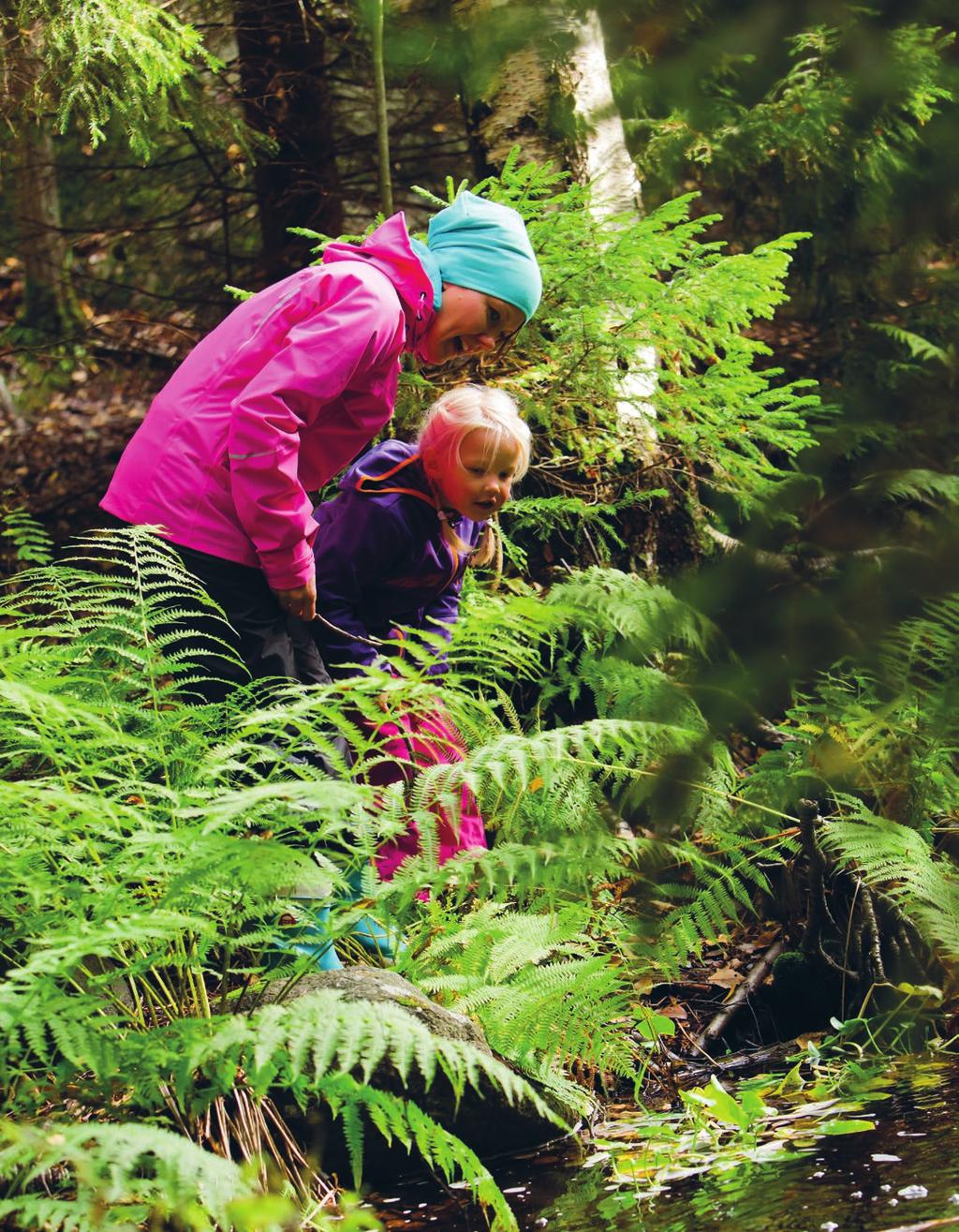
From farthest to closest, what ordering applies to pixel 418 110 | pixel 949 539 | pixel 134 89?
pixel 418 110 → pixel 134 89 → pixel 949 539

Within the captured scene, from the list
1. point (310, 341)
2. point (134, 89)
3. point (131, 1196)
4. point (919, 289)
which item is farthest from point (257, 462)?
point (134, 89)

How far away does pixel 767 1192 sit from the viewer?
6.39 ft

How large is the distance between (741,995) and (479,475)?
1468mm

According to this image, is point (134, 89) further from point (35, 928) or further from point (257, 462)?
point (35, 928)

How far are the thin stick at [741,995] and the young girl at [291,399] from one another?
133 cm

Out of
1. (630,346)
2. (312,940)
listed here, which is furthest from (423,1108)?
(630,346)

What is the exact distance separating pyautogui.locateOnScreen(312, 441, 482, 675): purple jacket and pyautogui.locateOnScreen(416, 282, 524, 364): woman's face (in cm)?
30

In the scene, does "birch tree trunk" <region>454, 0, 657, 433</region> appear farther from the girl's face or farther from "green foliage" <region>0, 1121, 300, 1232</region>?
"green foliage" <region>0, 1121, 300, 1232</region>

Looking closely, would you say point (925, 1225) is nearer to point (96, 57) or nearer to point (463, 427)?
point (463, 427)

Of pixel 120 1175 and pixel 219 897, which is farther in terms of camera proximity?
pixel 219 897

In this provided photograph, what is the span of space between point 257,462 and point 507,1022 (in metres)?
1.19

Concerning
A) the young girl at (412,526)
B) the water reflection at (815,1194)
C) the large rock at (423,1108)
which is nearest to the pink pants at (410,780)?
the young girl at (412,526)

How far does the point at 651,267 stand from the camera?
12.0 feet

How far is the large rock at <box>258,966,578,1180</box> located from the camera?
7.07ft
